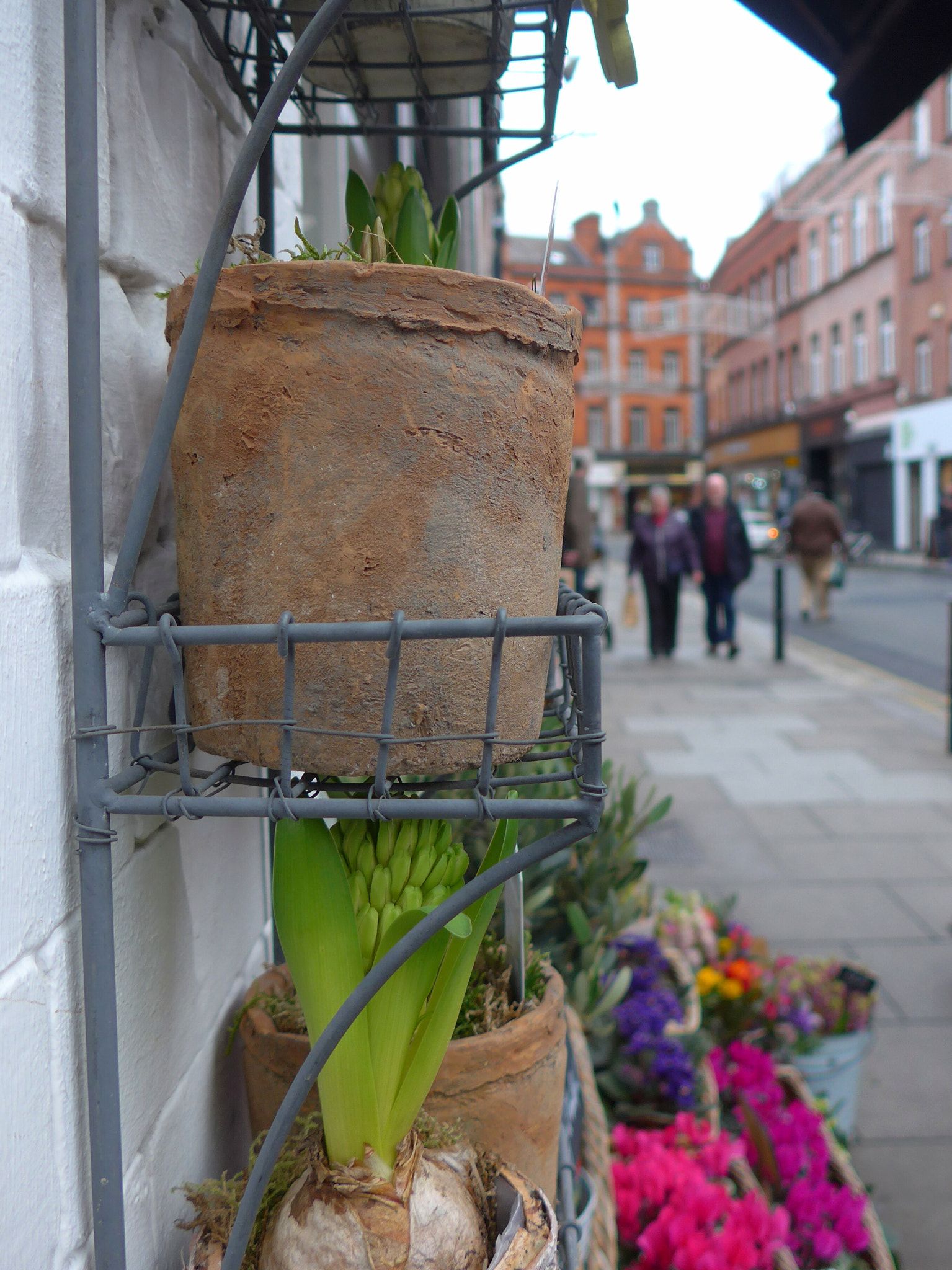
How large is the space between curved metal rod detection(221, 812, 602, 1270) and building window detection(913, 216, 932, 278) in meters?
26.4

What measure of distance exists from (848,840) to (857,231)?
27317 millimetres

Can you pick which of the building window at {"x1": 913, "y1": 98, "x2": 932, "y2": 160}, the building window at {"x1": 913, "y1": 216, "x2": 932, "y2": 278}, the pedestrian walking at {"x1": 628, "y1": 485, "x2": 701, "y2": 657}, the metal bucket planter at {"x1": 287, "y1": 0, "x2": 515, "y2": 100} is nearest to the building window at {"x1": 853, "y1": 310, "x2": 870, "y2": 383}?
the building window at {"x1": 913, "y1": 216, "x2": 932, "y2": 278}

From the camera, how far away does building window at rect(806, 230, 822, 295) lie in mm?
30688

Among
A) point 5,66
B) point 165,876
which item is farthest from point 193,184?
point 165,876

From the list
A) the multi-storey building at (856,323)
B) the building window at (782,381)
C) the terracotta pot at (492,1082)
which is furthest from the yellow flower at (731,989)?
the building window at (782,381)

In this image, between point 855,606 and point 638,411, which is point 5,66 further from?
point 638,411

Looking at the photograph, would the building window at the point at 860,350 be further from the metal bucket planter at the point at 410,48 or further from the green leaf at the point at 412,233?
the green leaf at the point at 412,233

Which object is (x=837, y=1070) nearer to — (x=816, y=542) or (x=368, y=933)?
(x=368, y=933)

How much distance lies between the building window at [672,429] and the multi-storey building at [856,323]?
8609 millimetres

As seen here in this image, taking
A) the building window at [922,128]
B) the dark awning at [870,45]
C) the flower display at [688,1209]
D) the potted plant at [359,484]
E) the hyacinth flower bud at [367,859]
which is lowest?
the flower display at [688,1209]

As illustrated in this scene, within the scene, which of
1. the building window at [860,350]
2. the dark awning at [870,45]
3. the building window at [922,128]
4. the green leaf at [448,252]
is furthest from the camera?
the building window at [860,350]

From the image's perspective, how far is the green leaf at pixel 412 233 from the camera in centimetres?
90

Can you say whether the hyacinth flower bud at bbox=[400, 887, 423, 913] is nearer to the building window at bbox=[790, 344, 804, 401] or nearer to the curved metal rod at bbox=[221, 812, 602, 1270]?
the curved metal rod at bbox=[221, 812, 602, 1270]

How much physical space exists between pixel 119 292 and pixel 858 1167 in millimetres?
2472
